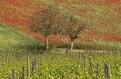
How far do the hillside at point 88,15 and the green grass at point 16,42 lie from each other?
6.80ft

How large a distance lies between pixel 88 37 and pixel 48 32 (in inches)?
445

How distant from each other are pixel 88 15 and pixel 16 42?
26855 millimetres

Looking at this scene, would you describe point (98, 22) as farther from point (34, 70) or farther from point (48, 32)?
point (34, 70)

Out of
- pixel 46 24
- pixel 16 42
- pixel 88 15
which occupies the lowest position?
pixel 16 42

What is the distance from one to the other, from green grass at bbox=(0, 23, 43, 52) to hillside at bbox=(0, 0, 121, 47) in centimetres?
207

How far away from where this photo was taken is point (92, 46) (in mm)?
69375

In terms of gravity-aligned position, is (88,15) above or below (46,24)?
below

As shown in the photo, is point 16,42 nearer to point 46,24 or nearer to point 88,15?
point 46,24

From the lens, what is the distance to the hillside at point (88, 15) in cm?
7250

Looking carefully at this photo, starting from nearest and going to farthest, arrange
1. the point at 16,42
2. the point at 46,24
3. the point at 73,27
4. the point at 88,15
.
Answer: the point at 46,24
the point at 16,42
the point at 73,27
the point at 88,15

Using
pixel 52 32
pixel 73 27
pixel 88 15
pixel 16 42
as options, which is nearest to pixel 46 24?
pixel 52 32

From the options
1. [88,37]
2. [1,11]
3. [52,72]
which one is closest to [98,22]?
[88,37]

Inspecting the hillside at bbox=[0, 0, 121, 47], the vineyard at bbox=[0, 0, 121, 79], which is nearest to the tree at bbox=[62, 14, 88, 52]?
the vineyard at bbox=[0, 0, 121, 79]

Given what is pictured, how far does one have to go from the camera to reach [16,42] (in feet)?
212
